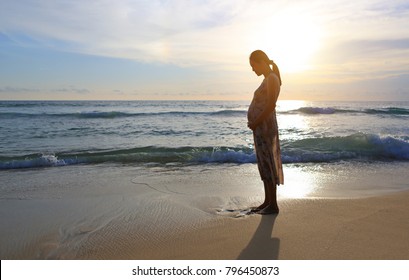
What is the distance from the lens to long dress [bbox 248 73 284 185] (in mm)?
4094

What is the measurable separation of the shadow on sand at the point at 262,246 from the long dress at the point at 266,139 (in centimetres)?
68

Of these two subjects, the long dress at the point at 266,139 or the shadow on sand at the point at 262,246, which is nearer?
the shadow on sand at the point at 262,246

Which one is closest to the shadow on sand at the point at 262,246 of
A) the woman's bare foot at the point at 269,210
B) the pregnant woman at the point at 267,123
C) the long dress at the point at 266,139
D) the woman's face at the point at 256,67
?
the woman's bare foot at the point at 269,210

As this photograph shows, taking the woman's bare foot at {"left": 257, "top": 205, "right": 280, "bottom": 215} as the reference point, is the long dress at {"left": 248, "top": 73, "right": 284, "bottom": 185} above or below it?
above

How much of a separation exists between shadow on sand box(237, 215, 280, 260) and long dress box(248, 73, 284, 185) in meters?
0.68

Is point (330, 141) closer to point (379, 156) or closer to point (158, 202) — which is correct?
point (379, 156)

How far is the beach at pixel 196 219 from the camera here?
320cm

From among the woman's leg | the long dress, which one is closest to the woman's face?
the long dress

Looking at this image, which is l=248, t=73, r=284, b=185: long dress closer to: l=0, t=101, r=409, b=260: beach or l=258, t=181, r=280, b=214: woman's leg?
l=258, t=181, r=280, b=214: woman's leg

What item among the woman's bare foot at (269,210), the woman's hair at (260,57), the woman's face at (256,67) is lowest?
the woman's bare foot at (269,210)

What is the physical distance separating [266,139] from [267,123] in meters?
0.20

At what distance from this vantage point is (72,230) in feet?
12.5

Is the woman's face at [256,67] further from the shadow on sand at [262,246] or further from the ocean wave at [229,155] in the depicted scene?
the ocean wave at [229,155]
